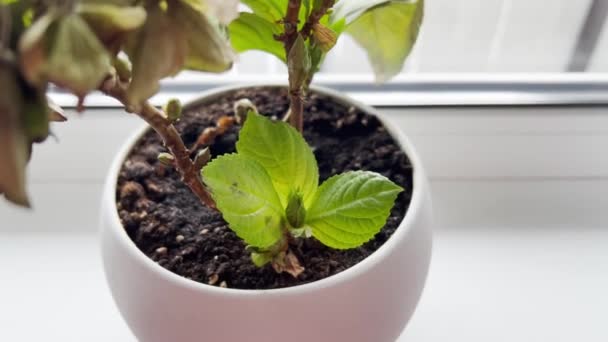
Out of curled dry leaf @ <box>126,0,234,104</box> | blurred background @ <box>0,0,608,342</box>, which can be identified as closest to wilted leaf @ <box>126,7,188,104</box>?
curled dry leaf @ <box>126,0,234,104</box>

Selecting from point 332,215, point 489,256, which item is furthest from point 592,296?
point 332,215

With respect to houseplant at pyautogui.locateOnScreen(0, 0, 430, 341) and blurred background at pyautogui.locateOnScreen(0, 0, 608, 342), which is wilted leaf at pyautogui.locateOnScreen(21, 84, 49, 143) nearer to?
houseplant at pyautogui.locateOnScreen(0, 0, 430, 341)

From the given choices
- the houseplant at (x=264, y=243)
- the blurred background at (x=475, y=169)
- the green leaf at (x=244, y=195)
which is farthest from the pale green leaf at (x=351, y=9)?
the blurred background at (x=475, y=169)

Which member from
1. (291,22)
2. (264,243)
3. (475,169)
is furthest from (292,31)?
(475,169)

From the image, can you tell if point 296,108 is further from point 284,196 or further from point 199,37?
point 199,37

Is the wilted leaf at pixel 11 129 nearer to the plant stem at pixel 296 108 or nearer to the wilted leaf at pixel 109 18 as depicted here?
the wilted leaf at pixel 109 18

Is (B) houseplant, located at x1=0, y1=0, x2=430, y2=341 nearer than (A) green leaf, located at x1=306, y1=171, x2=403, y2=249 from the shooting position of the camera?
Yes
